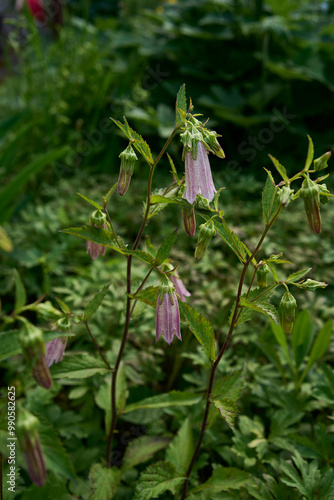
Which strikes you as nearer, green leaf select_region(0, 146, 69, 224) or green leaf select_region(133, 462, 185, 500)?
green leaf select_region(133, 462, 185, 500)

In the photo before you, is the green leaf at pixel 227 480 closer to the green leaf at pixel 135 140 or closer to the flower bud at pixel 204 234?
the flower bud at pixel 204 234

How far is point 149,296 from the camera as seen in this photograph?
35.9 inches

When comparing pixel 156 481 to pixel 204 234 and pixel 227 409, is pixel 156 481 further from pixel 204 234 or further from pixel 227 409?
pixel 204 234

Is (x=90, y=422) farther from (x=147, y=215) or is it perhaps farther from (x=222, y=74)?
(x=222, y=74)

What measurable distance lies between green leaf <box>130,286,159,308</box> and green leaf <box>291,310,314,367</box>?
0.74 m

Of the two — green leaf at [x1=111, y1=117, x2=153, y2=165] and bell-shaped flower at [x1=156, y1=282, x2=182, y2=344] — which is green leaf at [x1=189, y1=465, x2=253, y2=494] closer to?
bell-shaped flower at [x1=156, y1=282, x2=182, y2=344]

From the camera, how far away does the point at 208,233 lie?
84 cm

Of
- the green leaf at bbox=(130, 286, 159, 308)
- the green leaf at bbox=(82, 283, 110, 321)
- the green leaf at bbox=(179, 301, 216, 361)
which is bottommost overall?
the green leaf at bbox=(179, 301, 216, 361)

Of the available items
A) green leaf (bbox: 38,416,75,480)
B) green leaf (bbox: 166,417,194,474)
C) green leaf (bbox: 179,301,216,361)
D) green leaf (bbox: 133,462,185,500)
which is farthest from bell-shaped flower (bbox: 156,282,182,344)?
green leaf (bbox: 166,417,194,474)

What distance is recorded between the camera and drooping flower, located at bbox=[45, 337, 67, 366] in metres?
0.95

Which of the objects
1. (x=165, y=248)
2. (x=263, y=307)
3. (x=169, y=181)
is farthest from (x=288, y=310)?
(x=169, y=181)

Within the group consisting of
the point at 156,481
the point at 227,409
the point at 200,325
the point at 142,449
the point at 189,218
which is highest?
the point at 189,218

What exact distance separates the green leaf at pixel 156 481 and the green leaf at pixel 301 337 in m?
0.61

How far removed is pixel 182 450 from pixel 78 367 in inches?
16.7
